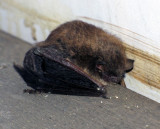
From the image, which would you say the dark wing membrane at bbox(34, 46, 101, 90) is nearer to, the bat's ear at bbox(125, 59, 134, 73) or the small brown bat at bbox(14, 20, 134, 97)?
the small brown bat at bbox(14, 20, 134, 97)

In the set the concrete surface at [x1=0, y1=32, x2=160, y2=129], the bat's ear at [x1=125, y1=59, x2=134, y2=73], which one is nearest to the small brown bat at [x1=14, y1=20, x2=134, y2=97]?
the bat's ear at [x1=125, y1=59, x2=134, y2=73]

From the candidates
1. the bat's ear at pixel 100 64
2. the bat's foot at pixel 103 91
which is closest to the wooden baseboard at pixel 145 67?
the bat's ear at pixel 100 64

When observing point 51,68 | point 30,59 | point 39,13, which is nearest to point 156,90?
point 51,68

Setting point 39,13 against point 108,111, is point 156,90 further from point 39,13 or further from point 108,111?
point 39,13

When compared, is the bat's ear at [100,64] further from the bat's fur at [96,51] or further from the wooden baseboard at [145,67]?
the wooden baseboard at [145,67]

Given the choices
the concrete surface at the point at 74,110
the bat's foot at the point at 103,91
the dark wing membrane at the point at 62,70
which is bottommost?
the concrete surface at the point at 74,110

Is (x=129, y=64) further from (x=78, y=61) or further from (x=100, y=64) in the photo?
(x=78, y=61)

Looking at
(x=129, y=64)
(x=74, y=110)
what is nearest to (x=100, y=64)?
(x=129, y=64)
